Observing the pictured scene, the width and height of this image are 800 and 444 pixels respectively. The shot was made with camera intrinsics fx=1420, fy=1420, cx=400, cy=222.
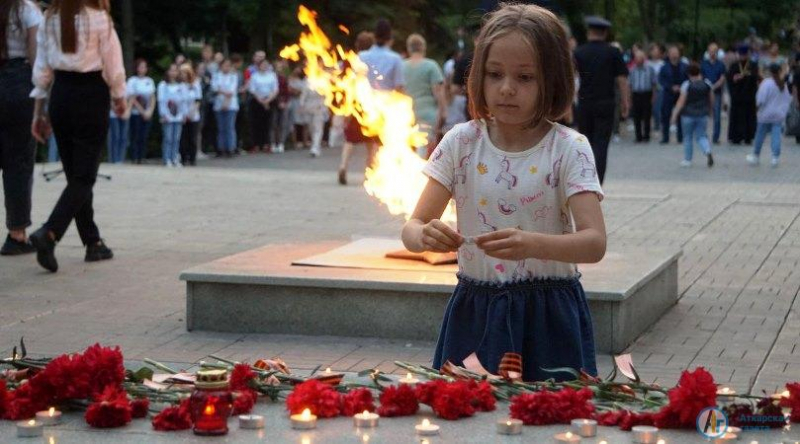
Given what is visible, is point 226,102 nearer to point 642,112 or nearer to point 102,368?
point 642,112

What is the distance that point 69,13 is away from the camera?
941 cm

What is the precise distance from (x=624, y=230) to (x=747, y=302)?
13.5ft

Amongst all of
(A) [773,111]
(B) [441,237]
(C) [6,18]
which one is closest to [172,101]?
(A) [773,111]

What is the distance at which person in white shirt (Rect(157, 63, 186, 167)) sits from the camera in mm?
24688

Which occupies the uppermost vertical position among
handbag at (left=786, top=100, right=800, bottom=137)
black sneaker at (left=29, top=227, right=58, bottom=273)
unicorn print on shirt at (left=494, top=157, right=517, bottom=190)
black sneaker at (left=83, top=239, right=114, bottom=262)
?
unicorn print on shirt at (left=494, top=157, right=517, bottom=190)

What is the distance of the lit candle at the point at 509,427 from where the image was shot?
385 centimetres

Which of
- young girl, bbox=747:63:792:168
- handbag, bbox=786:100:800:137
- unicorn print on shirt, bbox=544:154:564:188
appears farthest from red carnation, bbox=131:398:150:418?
handbag, bbox=786:100:800:137

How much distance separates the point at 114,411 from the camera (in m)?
4.02

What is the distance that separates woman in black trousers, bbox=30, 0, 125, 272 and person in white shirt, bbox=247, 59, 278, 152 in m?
18.5

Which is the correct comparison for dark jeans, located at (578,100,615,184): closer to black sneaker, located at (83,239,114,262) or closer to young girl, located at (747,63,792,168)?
black sneaker, located at (83,239,114,262)

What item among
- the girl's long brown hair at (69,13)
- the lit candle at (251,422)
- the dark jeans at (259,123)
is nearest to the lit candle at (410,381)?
the lit candle at (251,422)

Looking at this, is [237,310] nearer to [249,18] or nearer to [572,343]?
[572,343]

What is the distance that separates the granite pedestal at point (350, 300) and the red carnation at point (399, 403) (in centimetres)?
301

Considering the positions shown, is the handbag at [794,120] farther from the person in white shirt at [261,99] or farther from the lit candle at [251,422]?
the lit candle at [251,422]
